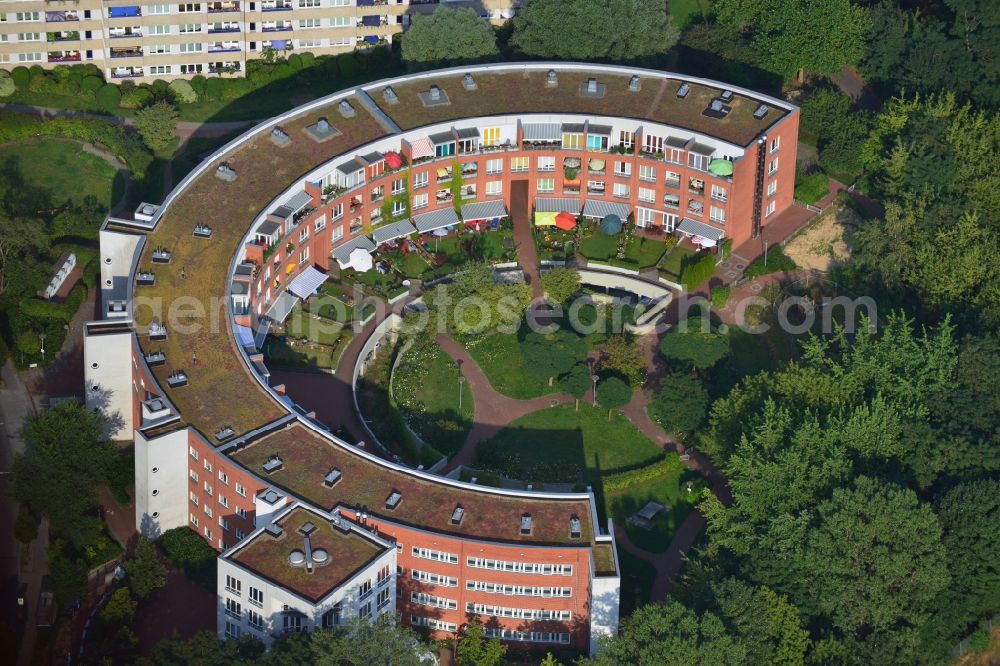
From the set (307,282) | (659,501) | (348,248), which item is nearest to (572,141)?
(348,248)

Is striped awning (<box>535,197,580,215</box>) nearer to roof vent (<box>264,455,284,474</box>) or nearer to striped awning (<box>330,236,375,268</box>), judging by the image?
striped awning (<box>330,236,375,268</box>)

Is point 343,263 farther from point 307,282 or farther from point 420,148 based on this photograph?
point 420,148

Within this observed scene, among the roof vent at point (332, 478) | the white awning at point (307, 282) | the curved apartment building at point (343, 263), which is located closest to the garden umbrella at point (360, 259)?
the curved apartment building at point (343, 263)

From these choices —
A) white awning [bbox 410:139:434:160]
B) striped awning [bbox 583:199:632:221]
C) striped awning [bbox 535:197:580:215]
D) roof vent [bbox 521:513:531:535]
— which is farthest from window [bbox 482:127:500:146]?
roof vent [bbox 521:513:531:535]

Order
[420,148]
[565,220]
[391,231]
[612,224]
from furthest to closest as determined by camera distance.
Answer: [565,220], [612,224], [391,231], [420,148]

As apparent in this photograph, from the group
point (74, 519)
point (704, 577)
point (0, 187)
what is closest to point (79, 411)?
point (74, 519)
